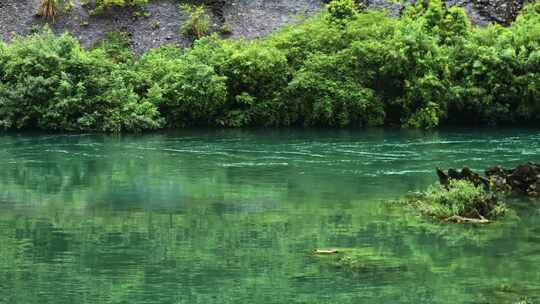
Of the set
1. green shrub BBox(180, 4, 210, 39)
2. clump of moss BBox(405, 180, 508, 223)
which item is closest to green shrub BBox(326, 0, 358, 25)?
green shrub BBox(180, 4, 210, 39)

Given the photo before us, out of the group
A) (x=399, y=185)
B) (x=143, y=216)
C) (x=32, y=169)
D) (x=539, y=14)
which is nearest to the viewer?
(x=143, y=216)

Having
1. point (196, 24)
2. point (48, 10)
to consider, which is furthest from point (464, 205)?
point (48, 10)

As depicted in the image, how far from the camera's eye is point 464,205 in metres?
24.9

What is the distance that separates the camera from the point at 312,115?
4934cm

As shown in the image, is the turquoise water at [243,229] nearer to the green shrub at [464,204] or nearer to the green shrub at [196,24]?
the green shrub at [464,204]

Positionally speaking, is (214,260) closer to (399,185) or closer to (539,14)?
(399,185)

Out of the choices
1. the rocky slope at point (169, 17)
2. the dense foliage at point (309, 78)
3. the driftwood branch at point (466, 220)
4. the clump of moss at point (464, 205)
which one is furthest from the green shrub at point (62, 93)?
the driftwood branch at point (466, 220)

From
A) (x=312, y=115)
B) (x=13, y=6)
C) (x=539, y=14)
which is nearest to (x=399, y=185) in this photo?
(x=312, y=115)

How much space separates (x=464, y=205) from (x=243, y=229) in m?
5.51

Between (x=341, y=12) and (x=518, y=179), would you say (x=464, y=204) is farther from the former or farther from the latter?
(x=341, y=12)

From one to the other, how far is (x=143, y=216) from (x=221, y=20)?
3319 centimetres

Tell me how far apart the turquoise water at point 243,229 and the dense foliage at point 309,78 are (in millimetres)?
7113

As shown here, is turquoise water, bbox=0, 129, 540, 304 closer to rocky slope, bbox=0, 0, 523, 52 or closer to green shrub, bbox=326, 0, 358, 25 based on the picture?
green shrub, bbox=326, 0, 358, 25

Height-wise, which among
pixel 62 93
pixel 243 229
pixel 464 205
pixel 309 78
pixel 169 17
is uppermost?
pixel 169 17
